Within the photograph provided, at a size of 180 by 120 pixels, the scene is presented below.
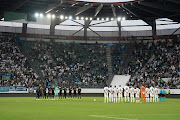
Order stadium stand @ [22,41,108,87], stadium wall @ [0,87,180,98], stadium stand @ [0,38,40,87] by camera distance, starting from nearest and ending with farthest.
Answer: stadium wall @ [0,87,180,98], stadium stand @ [0,38,40,87], stadium stand @ [22,41,108,87]

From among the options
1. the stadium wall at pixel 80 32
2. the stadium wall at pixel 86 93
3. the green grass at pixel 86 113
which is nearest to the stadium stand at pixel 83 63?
the stadium wall at pixel 86 93

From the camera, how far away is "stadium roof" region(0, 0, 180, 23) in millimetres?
49812

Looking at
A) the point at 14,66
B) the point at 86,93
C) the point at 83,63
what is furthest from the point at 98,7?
the point at 14,66

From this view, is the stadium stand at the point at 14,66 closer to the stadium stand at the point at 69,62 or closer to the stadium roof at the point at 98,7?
the stadium stand at the point at 69,62

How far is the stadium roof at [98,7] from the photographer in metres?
49.8

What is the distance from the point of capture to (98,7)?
55.7 meters

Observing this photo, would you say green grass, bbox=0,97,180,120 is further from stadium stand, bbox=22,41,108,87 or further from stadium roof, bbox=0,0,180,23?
stadium stand, bbox=22,41,108,87

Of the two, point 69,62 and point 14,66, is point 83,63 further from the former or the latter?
point 14,66

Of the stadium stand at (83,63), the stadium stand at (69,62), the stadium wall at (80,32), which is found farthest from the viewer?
the stadium wall at (80,32)

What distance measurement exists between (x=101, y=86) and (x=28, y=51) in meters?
16.8

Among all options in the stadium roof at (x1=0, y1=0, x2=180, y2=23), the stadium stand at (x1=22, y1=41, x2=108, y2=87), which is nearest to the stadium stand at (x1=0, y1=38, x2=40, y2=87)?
the stadium stand at (x1=22, y1=41, x2=108, y2=87)

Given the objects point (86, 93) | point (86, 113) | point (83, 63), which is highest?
point (83, 63)

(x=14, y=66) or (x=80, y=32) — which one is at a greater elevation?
(x=80, y=32)

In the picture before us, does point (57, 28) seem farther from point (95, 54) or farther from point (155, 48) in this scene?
point (155, 48)
